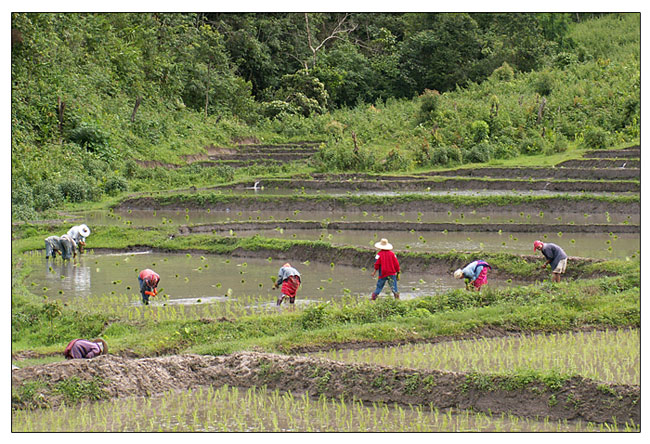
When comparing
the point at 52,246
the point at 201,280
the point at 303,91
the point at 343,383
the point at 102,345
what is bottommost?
the point at 343,383

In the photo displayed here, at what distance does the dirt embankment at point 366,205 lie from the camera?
2292 cm

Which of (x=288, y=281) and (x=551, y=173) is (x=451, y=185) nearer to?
(x=551, y=173)

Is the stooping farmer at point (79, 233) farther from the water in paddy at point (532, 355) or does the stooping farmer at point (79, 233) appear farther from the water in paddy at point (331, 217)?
the water in paddy at point (532, 355)

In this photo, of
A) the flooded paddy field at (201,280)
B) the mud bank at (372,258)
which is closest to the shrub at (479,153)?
the mud bank at (372,258)

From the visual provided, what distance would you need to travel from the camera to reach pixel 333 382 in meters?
8.98

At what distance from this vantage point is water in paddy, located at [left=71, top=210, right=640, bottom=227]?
2201 centimetres

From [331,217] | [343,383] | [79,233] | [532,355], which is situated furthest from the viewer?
[331,217]

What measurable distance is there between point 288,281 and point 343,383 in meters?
4.41

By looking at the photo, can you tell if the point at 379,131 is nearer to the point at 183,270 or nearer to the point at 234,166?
the point at 234,166

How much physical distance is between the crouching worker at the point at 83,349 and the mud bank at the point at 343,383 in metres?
0.53

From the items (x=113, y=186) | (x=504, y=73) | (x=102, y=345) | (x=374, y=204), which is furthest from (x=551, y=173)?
(x=102, y=345)

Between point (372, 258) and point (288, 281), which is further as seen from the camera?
point (372, 258)

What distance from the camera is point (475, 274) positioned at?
1329 cm

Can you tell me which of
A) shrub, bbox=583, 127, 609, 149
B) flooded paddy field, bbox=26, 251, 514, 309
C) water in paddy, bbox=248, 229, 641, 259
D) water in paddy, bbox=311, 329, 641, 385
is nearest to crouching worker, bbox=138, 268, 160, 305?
flooded paddy field, bbox=26, 251, 514, 309
